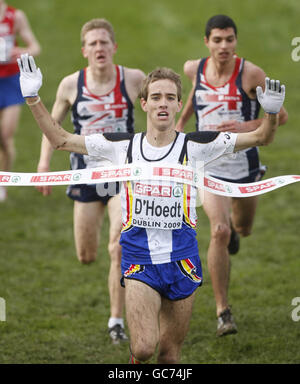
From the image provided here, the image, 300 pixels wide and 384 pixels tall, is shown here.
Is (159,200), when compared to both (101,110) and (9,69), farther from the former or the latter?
(9,69)

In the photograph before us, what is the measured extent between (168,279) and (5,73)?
694cm

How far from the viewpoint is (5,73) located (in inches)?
478

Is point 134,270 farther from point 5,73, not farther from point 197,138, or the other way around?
point 5,73

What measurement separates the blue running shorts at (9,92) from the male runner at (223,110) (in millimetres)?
4490

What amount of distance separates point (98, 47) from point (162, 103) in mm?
2164

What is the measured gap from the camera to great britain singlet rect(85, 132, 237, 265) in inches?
239

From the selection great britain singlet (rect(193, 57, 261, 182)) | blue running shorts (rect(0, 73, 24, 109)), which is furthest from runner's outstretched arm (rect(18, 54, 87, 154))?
blue running shorts (rect(0, 73, 24, 109))

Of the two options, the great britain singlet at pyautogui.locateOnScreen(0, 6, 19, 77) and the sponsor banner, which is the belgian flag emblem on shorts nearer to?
Answer: the sponsor banner

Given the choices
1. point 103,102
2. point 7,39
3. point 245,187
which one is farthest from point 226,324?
point 7,39

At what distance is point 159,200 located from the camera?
606cm

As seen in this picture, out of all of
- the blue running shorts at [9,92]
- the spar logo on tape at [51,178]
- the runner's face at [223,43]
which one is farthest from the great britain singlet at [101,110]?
the blue running shorts at [9,92]

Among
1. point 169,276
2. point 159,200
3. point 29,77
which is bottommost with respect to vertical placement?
point 169,276

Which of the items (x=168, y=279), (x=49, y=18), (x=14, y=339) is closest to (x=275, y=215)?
(x=14, y=339)

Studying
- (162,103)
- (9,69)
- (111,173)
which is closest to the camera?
(162,103)
